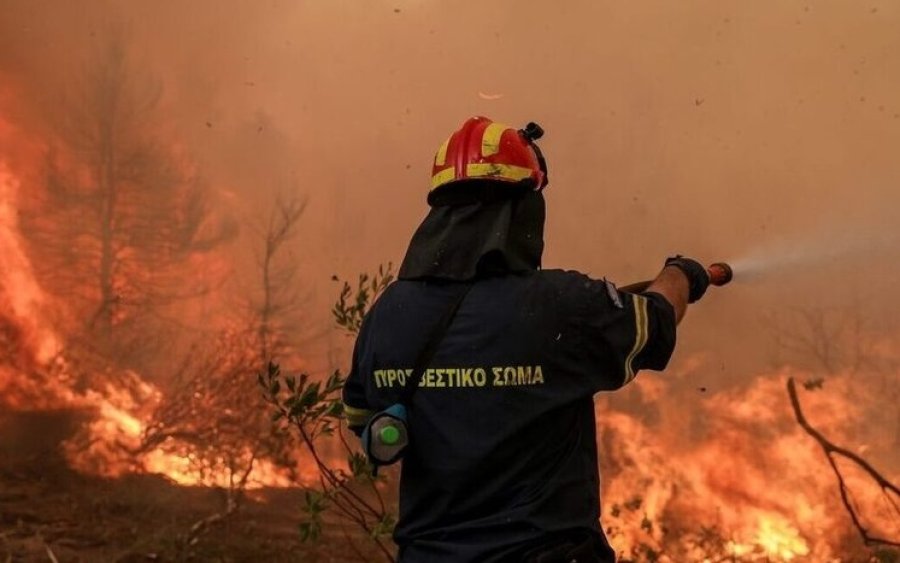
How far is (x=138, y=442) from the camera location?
392 centimetres

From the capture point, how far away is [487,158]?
160 cm

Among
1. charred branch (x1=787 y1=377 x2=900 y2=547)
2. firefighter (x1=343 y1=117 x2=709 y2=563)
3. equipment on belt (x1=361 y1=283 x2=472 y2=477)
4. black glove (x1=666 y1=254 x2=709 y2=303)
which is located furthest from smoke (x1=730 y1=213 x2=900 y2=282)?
equipment on belt (x1=361 y1=283 x2=472 y2=477)

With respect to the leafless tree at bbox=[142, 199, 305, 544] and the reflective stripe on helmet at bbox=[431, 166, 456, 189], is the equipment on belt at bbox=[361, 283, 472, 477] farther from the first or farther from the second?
the leafless tree at bbox=[142, 199, 305, 544]

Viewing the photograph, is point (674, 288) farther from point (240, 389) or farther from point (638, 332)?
point (240, 389)

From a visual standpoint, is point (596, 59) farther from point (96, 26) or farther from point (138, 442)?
point (138, 442)

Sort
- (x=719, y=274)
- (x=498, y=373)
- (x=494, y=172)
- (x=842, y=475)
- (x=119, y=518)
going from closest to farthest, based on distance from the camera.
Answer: (x=498, y=373), (x=494, y=172), (x=719, y=274), (x=842, y=475), (x=119, y=518)

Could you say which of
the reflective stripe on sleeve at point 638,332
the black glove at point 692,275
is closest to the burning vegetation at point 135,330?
the black glove at point 692,275

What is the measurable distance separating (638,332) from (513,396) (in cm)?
28

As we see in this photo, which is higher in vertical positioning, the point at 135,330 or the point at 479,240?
the point at 135,330

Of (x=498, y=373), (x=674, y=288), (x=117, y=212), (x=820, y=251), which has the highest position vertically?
(x=117, y=212)

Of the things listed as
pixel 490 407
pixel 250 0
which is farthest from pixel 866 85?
pixel 250 0

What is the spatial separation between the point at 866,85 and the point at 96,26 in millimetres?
3658

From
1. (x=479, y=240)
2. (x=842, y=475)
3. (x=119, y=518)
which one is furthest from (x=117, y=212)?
(x=842, y=475)

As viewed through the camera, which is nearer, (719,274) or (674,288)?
(674,288)
